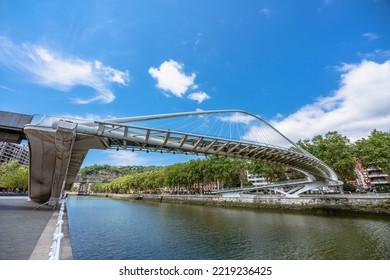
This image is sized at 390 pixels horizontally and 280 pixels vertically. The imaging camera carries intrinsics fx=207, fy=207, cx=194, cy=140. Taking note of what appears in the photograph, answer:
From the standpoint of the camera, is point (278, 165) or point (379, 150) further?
point (278, 165)

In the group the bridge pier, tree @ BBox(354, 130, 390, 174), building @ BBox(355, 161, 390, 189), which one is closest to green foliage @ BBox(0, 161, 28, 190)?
the bridge pier

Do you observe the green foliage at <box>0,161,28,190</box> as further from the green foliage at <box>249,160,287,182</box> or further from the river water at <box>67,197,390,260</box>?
the green foliage at <box>249,160,287,182</box>

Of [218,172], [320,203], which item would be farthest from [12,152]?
[320,203]

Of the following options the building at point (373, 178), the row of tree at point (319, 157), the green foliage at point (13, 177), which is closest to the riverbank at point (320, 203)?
the row of tree at point (319, 157)

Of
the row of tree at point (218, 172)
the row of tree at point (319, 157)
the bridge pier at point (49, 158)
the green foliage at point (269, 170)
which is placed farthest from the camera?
the row of tree at point (218, 172)

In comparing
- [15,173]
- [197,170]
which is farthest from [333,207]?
[15,173]

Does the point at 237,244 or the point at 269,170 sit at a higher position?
the point at 269,170

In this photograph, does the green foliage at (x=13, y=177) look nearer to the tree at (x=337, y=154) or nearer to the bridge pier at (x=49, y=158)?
the bridge pier at (x=49, y=158)

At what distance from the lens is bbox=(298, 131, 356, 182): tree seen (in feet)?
124

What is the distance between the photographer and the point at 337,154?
38719 millimetres

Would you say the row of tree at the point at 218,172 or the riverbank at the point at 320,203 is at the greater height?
the row of tree at the point at 218,172

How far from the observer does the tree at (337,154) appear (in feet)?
124

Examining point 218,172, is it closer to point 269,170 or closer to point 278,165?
point 269,170
